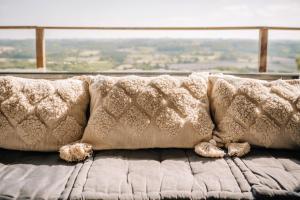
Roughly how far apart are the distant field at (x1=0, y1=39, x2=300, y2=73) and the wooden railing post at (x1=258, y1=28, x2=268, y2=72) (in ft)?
0.21

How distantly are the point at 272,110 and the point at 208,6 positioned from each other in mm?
4724

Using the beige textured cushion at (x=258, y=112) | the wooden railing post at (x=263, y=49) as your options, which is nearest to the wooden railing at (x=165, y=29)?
the wooden railing post at (x=263, y=49)

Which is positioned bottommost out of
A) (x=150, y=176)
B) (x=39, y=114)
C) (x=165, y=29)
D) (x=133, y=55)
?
(x=150, y=176)

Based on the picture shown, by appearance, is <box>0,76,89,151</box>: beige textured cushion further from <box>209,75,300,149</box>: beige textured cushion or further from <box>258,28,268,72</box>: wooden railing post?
<box>258,28,268,72</box>: wooden railing post

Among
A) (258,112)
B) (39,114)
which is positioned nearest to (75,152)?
(39,114)

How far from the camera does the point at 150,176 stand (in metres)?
1.33

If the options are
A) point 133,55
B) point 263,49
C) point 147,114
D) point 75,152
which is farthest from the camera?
point 133,55

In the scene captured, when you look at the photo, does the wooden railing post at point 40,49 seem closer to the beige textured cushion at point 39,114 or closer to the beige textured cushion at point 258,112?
the beige textured cushion at point 39,114

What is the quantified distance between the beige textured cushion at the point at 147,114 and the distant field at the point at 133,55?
99 cm

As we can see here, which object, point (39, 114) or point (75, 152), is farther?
point (39, 114)

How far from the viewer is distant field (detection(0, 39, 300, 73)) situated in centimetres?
287

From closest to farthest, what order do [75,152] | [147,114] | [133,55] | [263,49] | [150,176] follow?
[150,176] < [75,152] < [147,114] < [263,49] < [133,55]

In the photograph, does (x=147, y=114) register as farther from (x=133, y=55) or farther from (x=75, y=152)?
(x=133, y=55)

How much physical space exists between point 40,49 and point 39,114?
1807 mm
